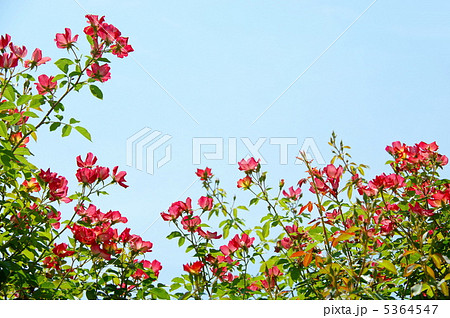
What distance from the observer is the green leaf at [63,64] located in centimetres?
197

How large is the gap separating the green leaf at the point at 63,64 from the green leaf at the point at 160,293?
1.03 m

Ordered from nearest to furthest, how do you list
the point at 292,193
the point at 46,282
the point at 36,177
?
the point at 46,282
the point at 36,177
the point at 292,193

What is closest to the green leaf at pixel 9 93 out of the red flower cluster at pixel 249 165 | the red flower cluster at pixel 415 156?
the red flower cluster at pixel 249 165

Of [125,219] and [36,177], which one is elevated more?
[36,177]

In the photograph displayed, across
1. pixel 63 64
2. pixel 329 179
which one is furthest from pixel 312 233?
pixel 63 64

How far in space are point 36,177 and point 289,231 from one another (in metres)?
1.15

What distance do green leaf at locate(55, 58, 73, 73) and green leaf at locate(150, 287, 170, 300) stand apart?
3.39 feet

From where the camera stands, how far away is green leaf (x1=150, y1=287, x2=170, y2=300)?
1779mm
